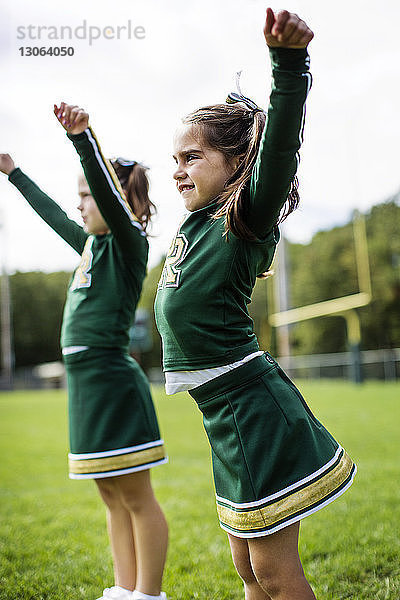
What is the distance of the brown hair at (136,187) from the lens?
2168 mm

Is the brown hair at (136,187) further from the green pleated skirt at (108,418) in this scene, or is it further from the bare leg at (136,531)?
the bare leg at (136,531)

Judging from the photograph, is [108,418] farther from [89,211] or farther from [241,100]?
[241,100]

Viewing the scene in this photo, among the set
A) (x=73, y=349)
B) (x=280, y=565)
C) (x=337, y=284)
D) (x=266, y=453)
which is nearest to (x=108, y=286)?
(x=73, y=349)

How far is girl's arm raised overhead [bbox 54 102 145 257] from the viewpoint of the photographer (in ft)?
5.47

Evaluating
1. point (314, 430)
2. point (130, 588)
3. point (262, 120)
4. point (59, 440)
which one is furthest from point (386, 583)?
point (59, 440)

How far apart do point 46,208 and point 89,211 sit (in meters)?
0.26

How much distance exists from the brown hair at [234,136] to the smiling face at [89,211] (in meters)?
0.65

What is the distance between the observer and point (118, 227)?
1880mm

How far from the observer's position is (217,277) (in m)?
1.34

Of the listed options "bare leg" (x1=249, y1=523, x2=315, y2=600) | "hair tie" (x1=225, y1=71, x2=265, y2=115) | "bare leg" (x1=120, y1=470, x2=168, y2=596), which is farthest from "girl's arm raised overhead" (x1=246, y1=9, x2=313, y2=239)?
"bare leg" (x1=120, y1=470, x2=168, y2=596)

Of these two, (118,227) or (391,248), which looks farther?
(391,248)

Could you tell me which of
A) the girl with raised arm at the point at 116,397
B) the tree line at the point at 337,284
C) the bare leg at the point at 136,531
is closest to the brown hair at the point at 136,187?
the girl with raised arm at the point at 116,397

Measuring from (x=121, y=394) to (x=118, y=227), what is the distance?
52cm

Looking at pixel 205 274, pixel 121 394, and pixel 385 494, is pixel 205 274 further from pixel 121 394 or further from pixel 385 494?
pixel 385 494
